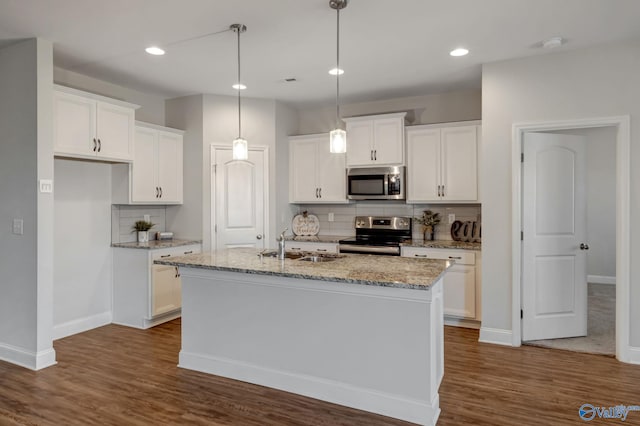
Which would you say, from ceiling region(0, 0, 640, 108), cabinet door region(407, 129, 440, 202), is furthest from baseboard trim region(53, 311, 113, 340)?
cabinet door region(407, 129, 440, 202)

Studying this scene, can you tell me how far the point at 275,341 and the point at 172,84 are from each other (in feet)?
10.5

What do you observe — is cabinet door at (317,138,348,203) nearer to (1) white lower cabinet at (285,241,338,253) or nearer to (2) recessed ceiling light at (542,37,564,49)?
(1) white lower cabinet at (285,241,338,253)

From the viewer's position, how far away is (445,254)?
173 inches

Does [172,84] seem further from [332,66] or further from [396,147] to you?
[396,147]

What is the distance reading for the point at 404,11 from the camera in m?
2.86

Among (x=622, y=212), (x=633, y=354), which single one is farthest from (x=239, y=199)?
(x=633, y=354)

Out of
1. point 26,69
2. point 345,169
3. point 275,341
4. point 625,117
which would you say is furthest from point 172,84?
point 625,117

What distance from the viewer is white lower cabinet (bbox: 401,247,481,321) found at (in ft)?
14.0

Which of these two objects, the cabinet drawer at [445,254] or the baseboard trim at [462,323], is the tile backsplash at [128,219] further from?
the baseboard trim at [462,323]

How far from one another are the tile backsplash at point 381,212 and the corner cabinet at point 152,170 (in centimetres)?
177

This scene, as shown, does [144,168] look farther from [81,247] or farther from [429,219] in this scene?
[429,219]

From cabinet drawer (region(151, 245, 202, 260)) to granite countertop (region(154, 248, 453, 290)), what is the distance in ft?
4.32

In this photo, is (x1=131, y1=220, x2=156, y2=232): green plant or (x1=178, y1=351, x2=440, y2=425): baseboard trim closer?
(x1=178, y1=351, x2=440, y2=425): baseboard trim

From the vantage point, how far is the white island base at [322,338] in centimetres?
251
